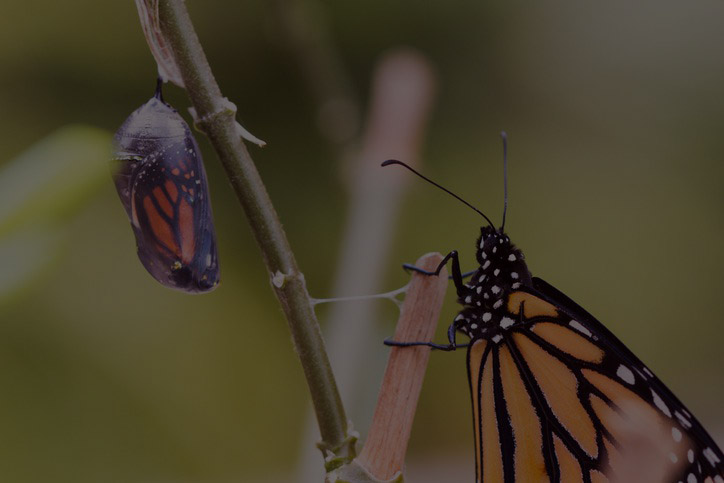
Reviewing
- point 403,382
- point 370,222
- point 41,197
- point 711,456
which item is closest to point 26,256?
point 41,197

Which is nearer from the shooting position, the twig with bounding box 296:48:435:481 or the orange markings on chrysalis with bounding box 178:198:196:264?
the orange markings on chrysalis with bounding box 178:198:196:264

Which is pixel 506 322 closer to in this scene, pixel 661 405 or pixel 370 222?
pixel 661 405

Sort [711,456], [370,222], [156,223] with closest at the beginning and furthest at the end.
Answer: [156,223] → [711,456] → [370,222]

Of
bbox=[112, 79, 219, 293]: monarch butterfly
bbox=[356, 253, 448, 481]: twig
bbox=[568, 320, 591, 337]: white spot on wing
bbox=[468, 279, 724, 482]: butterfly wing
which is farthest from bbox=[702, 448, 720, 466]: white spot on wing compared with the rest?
bbox=[112, 79, 219, 293]: monarch butterfly

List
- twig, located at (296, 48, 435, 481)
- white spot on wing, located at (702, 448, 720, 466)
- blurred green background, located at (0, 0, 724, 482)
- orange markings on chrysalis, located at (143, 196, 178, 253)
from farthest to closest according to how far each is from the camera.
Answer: blurred green background, located at (0, 0, 724, 482), twig, located at (296, 48, 435, 481), white spot on wing, located at (702, 448, 720, 466), orange markings on chrysalis, located at (143, 196, 178, 253)

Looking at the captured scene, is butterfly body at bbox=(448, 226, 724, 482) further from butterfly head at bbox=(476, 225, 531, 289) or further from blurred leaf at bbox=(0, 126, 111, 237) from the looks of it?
blurred leaf at bbox=(0, 126, 111, 237)

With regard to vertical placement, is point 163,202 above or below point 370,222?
above

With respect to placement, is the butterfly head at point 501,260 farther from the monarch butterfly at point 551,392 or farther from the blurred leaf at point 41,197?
the blurred leaf at point 41,197

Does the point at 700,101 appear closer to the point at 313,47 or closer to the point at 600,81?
the point at 600,81

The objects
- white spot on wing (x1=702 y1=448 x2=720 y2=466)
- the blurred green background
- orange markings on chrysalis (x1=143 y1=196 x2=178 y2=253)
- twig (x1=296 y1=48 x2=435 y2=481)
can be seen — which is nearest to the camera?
orange markings on chrysalis (x1=143 y1=196 x2=178 y2=253)
